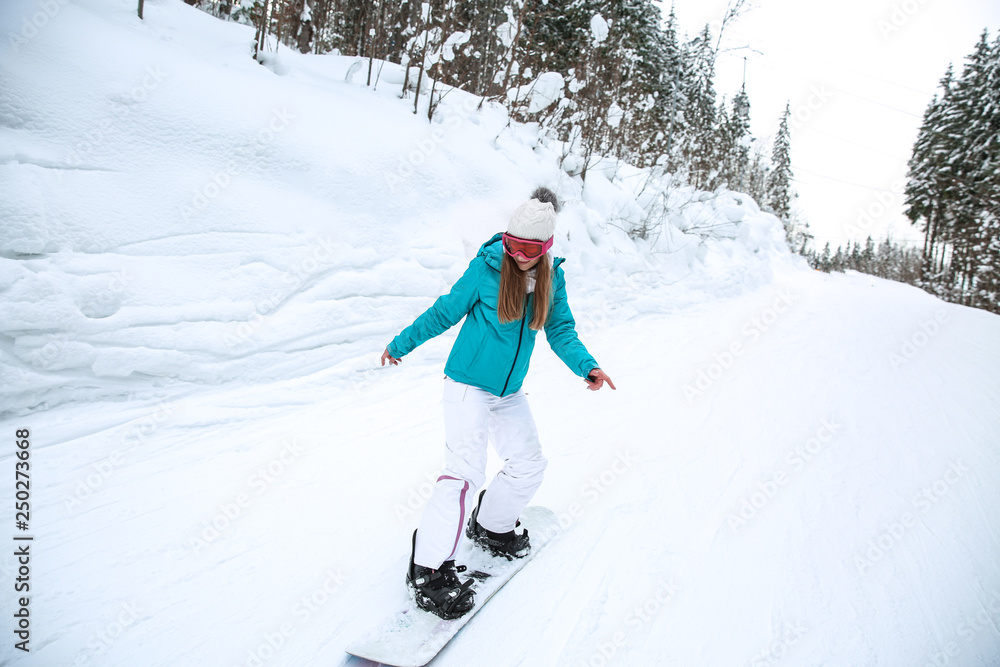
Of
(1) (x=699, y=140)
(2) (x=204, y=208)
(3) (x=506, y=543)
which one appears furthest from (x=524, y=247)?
(1) (x=699, y=140)

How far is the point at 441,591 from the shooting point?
215 centimetres

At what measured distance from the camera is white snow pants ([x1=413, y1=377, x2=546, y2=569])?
218 cm

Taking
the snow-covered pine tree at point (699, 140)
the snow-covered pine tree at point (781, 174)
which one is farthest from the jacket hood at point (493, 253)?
the snow-covered pine tree at point (781, 174)

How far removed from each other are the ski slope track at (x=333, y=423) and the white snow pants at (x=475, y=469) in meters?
0.34

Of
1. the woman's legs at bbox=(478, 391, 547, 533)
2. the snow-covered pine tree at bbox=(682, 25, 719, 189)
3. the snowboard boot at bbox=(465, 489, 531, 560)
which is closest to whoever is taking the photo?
the woman's legs at bbox=(478, 391, 547, 533)

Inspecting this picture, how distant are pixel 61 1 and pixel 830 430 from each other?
7.77 metres

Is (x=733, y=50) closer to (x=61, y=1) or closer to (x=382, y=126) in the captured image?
(x=382, y=126)

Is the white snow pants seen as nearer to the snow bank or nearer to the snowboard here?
the snowboard

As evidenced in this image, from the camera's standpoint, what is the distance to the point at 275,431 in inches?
137

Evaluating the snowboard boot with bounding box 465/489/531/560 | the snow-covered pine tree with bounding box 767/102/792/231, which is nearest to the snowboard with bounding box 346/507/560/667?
the snowboard boot with bounding box 465/489/531/560

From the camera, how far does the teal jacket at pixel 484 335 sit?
2330mm

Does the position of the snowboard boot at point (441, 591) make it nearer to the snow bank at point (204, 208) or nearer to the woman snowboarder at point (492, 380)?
the woman snowboarder at point (492, 380)

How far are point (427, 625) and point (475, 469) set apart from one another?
67 centimetres

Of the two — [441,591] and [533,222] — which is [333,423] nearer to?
[441,591]
